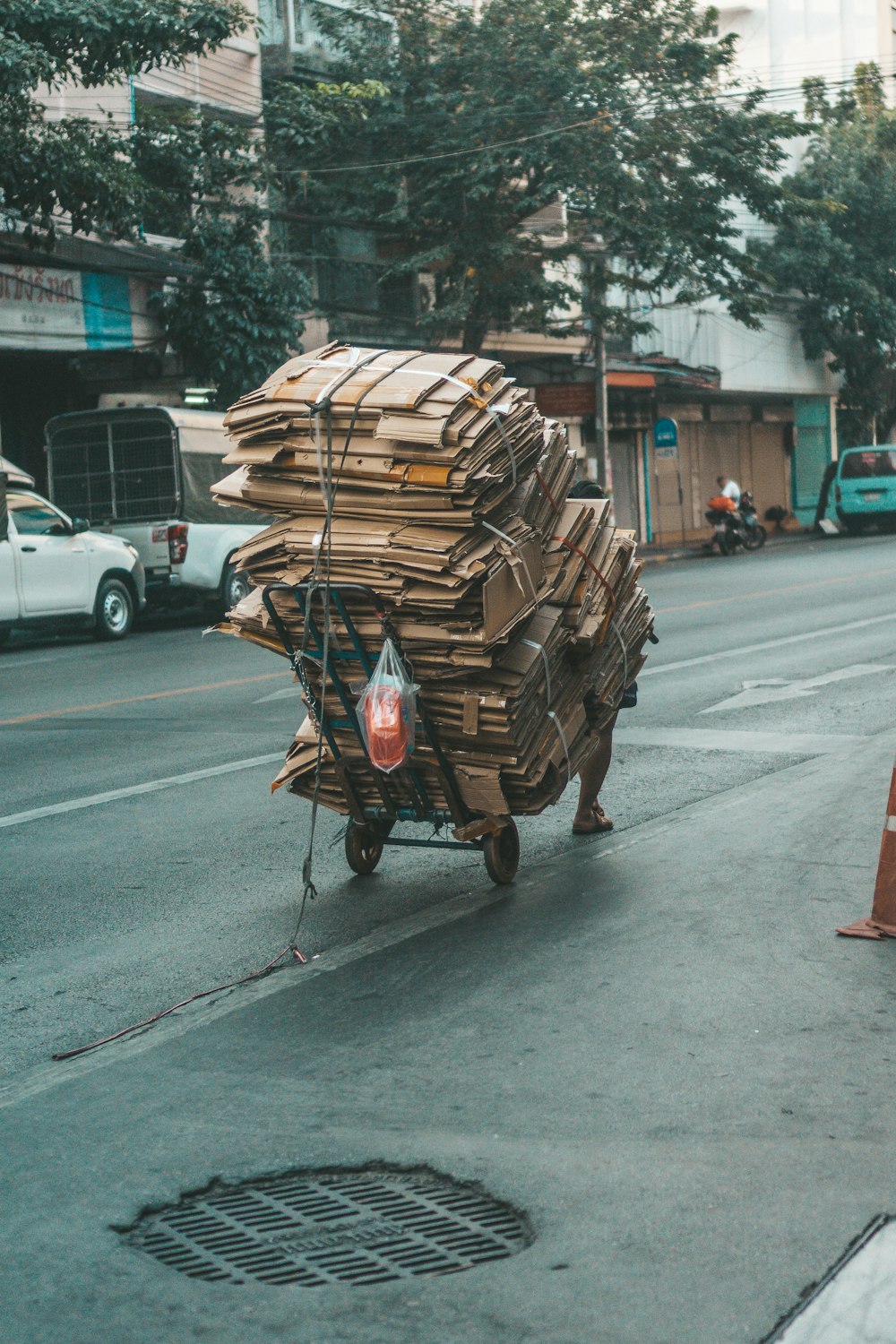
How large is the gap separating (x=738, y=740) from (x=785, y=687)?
248 centimetres

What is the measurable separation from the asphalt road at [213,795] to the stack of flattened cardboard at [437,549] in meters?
0.67

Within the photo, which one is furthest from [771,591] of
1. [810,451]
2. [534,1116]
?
[810,451]

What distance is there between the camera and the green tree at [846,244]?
40.8 metres

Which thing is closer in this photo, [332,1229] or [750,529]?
[332,1229]

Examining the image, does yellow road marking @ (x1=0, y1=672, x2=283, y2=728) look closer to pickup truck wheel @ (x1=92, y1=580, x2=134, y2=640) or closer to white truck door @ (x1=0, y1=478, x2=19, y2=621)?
Result: white truck door @ (x1=0, y1=478, x2=19, y2=621)

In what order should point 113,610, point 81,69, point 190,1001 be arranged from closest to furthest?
point 190,1001 → point 81,69 → point 113,610

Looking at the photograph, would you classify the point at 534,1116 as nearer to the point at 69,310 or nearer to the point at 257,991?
the point at 257,991

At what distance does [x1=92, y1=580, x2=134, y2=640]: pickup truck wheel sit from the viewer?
18.7 m

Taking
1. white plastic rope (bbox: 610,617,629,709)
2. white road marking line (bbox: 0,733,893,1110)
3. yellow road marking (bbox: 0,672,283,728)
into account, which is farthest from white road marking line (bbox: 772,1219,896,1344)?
yellow road marking (bbox: 0,672,283,728)

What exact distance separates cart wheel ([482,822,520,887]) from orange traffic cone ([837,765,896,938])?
1485mm

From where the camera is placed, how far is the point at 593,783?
7.59 metres

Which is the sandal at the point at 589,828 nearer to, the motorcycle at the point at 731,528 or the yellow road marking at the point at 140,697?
the yellow road marking at the point at 140,697

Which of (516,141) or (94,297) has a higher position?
(516,141)

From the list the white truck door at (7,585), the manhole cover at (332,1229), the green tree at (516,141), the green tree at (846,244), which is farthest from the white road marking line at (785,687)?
the green tree at (846,244)
